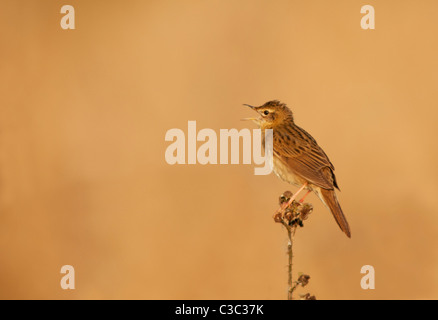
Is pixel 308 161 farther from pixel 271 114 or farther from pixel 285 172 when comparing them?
pixel 271 114

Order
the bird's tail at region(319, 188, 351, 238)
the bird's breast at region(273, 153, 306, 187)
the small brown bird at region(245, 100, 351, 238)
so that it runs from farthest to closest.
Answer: the bird's breast at region(273, 153, 306, 187), the small brown bird at region(245, 100, 351, 238), the bird's tail at region(319, 188, 351, 238)

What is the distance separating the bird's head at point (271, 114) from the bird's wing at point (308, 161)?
13.5 inches

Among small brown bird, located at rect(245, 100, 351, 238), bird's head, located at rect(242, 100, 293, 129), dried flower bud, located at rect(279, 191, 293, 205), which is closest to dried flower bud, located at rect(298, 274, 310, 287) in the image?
dried flower bud, located at rect(279, 191, 293, 205)

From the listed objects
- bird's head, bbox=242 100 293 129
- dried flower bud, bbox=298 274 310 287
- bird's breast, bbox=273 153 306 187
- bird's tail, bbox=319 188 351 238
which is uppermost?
bird's head, bbox=242 100 293 129

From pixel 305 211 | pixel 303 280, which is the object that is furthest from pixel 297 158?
pixel 303 280

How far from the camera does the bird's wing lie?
4738 mm

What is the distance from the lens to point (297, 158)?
16.3ft

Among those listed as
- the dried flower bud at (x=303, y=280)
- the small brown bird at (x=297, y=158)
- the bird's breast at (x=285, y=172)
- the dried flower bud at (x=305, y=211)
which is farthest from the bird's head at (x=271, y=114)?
the dried flower bud at (x=303, y=280)

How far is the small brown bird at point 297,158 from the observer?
467 centimetres

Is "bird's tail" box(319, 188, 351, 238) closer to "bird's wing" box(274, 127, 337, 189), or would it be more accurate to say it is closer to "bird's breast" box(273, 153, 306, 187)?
"bird's wing" box(274, 127, 337, 189)

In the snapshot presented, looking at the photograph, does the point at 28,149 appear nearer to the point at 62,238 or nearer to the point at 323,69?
the point at 62,238

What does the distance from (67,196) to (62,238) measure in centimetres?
62

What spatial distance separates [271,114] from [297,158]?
64 centimetres

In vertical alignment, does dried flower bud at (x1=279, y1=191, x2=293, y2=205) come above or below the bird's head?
below
